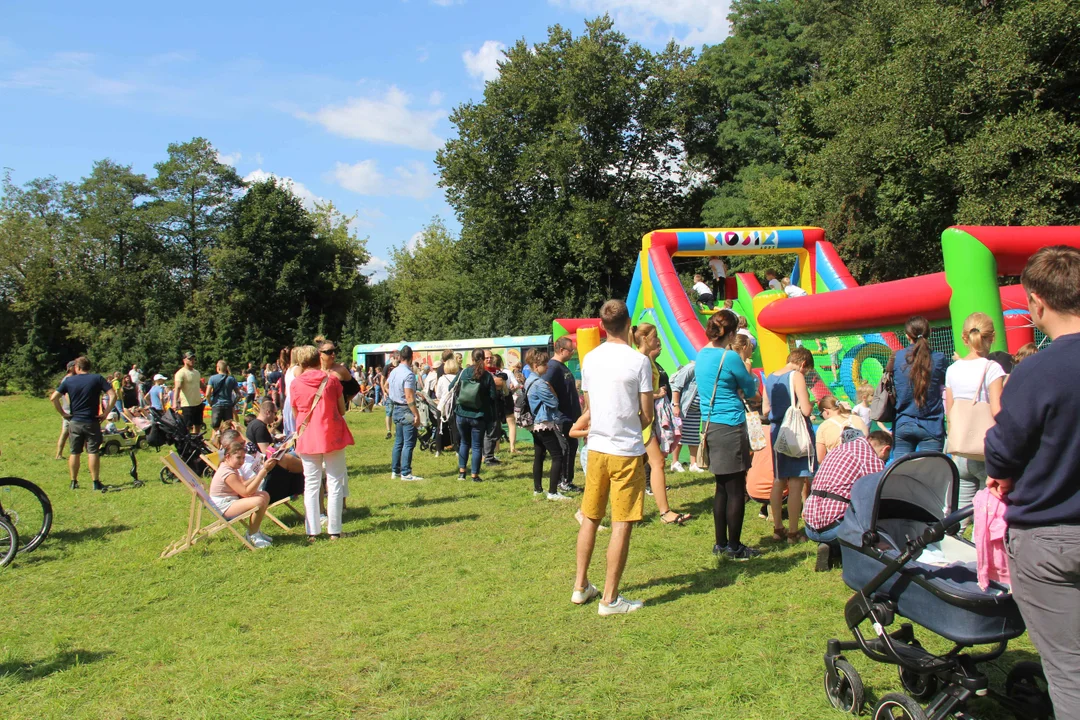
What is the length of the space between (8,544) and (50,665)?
2.85m

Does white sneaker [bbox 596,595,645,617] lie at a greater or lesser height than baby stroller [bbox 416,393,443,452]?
lesser

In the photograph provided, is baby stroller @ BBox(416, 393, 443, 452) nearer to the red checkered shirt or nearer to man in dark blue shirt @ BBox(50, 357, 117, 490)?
man in dark blue shirt @ BBox(50, 357, 117, 490)

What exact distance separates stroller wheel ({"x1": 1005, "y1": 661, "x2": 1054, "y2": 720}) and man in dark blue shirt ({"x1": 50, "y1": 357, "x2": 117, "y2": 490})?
9.67 metres

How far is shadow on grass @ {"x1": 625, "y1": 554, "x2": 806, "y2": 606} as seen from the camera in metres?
5.03

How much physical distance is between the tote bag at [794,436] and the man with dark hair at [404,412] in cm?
481

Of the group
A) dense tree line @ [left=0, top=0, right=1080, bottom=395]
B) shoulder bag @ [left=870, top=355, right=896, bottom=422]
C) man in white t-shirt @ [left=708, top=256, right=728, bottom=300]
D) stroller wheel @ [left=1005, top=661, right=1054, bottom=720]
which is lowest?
stroller wheel @ [left=1005, top=661, right=1054, bottom=720]

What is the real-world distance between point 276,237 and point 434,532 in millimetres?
37384

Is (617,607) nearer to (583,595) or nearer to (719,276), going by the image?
(583,595)

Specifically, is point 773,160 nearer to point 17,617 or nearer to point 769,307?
point 769,307

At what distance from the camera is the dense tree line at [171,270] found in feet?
128

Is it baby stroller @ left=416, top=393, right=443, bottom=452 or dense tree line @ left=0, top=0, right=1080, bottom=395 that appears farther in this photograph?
dense tree line @ left=0, top=0, right=1080, bottom=395

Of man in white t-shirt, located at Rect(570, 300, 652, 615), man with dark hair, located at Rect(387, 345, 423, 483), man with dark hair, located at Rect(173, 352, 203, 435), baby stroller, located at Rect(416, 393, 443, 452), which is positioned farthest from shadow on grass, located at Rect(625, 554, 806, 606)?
man with dark hair, located at Rect(173, 352, 203, 435)

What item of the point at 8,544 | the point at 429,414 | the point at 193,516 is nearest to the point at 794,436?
the point at 193,516

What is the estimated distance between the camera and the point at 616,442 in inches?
178
